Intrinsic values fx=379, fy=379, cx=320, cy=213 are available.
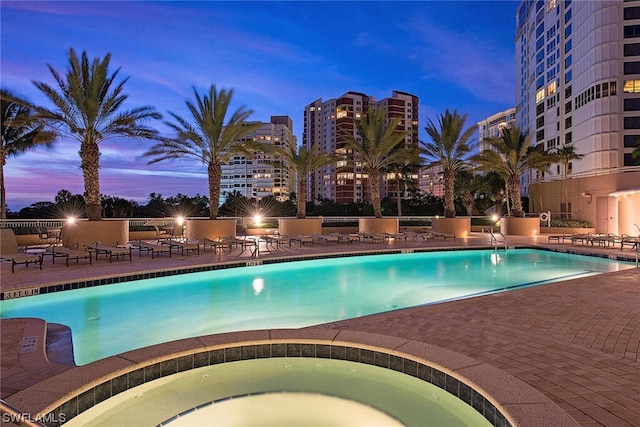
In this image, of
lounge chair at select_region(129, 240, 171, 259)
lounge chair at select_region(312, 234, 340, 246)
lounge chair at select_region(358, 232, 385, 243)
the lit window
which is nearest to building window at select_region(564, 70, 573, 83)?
the lit window

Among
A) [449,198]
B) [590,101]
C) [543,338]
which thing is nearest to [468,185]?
[590,101]

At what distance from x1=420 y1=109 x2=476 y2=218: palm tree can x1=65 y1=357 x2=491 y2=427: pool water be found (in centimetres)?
1840

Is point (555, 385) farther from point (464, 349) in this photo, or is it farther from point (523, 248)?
point (523, 248)

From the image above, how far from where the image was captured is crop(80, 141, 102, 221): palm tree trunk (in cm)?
1343

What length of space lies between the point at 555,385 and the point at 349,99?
102565 mm

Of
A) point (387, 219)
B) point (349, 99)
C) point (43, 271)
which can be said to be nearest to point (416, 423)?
point (43, 271)

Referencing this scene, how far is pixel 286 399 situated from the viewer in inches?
146

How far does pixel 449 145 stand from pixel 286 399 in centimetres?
1931

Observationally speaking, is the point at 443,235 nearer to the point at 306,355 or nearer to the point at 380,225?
the point at 380,225

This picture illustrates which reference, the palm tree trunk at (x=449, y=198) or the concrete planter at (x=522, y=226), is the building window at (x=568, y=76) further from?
the palm tree trunk at (x=449, y=198)

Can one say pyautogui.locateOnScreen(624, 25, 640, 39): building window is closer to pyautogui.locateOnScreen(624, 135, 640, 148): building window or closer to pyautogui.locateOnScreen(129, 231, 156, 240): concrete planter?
pyautogui.locateOnScreen(624, 135, 640, 148): building window

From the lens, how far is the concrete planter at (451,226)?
20266mm

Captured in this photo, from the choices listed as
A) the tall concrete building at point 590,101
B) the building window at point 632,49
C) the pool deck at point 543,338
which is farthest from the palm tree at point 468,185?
the pool deck at point 543,338

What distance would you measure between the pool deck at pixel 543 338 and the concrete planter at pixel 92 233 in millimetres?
5238
